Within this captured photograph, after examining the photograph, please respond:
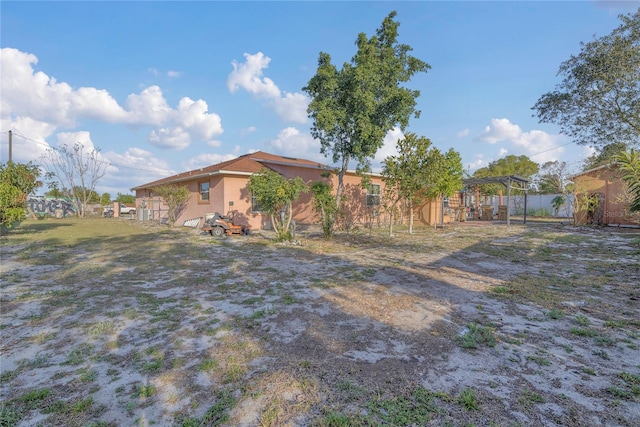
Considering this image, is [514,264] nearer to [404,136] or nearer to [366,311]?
[366,311]

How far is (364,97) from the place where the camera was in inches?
453

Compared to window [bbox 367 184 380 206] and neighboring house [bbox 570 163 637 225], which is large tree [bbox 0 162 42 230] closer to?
window [bbox 367 184 380 206]

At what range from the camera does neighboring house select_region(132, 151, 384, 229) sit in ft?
44.3

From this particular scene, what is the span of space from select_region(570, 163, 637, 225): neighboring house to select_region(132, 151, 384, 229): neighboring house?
9590 millimetres

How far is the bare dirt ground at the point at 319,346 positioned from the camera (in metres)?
2.14

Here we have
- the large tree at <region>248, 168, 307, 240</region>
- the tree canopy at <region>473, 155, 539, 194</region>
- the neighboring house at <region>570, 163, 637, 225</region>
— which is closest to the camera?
the large tree at <region>248, 168, 307, 240</region>

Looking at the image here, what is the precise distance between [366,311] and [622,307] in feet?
11.5

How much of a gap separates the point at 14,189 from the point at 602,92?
21699 mm

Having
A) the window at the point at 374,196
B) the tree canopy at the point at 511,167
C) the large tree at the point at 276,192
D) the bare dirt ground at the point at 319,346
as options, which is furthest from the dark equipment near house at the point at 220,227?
the tree canopy at the point at 511,167

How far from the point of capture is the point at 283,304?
14.1ft

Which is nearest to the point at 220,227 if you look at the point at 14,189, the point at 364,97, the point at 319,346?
the point at 14,189

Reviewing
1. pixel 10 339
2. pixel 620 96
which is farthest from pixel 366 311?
pixel 620 96

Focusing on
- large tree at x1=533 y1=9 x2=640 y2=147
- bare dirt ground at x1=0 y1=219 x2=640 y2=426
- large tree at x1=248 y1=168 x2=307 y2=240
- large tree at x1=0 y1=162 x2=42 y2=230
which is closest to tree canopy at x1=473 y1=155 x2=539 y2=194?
large tree at x1=533 y1=9 x2=640 y2=147

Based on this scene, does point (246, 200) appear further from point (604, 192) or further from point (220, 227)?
point (604, 192)
